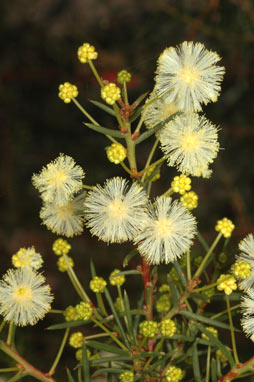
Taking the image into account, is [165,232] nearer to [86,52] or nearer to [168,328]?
[168,328]

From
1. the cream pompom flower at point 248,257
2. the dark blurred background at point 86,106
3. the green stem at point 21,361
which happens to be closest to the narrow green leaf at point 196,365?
the cream pompom flower at point 248,257

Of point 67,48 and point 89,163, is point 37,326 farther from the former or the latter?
point 67,48

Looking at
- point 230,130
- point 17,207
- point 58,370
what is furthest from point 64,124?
point 58,370

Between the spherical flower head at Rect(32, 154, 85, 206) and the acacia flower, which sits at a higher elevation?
the spherical flower head at Rect(32, 154, 85, 206)

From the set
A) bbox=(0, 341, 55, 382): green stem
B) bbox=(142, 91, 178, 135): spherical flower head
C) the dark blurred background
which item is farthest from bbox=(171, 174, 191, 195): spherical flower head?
the dark blurred background

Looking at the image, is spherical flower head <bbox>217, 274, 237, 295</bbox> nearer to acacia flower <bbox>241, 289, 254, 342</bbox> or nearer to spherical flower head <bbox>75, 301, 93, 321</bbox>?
acacia flower <bbox>241, 289, 254, 342</bbox>

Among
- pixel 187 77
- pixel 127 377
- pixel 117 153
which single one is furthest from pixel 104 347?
pixel 187 77
